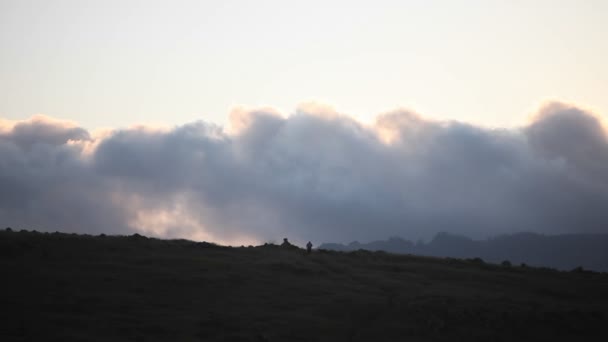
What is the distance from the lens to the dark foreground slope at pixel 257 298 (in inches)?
1628

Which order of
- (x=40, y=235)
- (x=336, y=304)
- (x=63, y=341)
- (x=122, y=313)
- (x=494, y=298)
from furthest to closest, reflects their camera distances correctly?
(x=40, y=235) < (x=494, y=298) < (x=336, y=304) < (x=122, y=313) < (x=63, y=341)

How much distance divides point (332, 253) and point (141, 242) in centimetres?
2134

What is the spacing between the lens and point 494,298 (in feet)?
175

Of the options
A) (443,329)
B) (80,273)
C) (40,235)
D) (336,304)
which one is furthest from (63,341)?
(40,235)

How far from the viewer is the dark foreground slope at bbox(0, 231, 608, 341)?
41344 millimetres

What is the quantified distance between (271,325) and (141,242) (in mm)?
28593

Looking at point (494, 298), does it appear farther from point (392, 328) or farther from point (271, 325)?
point (271, 325)

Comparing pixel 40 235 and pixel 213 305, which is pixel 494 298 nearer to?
pixel 213 305

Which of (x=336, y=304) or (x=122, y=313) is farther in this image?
(x=336, y=304)

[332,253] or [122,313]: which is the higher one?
[332,253]

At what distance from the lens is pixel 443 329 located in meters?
45.7

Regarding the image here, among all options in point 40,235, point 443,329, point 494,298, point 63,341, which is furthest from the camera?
point 40,235

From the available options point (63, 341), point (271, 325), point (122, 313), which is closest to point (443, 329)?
point (271, 325)

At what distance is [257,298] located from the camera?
49.6 m
